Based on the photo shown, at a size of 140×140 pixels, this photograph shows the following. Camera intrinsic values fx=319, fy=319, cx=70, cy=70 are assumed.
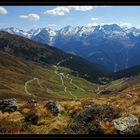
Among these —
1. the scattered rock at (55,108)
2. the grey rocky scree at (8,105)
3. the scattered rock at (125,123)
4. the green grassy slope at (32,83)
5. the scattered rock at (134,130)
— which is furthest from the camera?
the green grassy slope at (32,83)

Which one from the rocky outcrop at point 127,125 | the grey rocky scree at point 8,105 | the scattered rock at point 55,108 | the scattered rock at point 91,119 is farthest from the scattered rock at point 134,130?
the grey rocky scree at point 8,105

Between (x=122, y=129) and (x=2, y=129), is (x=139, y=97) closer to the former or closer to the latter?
(x=122, y=129)

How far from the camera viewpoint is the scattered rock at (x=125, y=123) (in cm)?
667

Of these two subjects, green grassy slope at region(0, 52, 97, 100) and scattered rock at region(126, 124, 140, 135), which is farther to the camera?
green grassy slope at region(0, 52, 97, 100)

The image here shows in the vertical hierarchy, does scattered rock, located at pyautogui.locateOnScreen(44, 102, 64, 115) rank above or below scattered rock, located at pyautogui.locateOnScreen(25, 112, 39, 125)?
above

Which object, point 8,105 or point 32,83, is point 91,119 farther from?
point 32,83

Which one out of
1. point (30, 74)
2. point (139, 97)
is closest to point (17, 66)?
point (30, 74)

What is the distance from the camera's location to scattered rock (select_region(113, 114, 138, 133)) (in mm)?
6669

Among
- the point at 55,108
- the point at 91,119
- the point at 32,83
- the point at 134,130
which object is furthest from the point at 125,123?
the point at 32,83

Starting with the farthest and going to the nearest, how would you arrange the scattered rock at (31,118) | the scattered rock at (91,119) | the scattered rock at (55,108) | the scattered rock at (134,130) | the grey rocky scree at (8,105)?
the grey rocky scree at (8,105) < the scattered rock at (55,108) < the scattered rock at (31,118) < the scattered rock at (91,119) < the scattered rock at (134,130)

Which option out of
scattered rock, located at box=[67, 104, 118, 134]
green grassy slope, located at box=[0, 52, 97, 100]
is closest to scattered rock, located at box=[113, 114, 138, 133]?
scattered rock, located at box=[67, 104, 118, 134]

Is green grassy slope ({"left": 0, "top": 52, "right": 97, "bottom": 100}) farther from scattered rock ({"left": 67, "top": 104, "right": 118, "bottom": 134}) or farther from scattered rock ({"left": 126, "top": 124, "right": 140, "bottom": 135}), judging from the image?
scattered rock ({"left": 126, "top": 124, "right": 140, "bottom": 135})

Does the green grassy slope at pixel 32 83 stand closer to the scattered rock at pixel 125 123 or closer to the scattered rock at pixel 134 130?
the scattered rock at pixel 125 123
